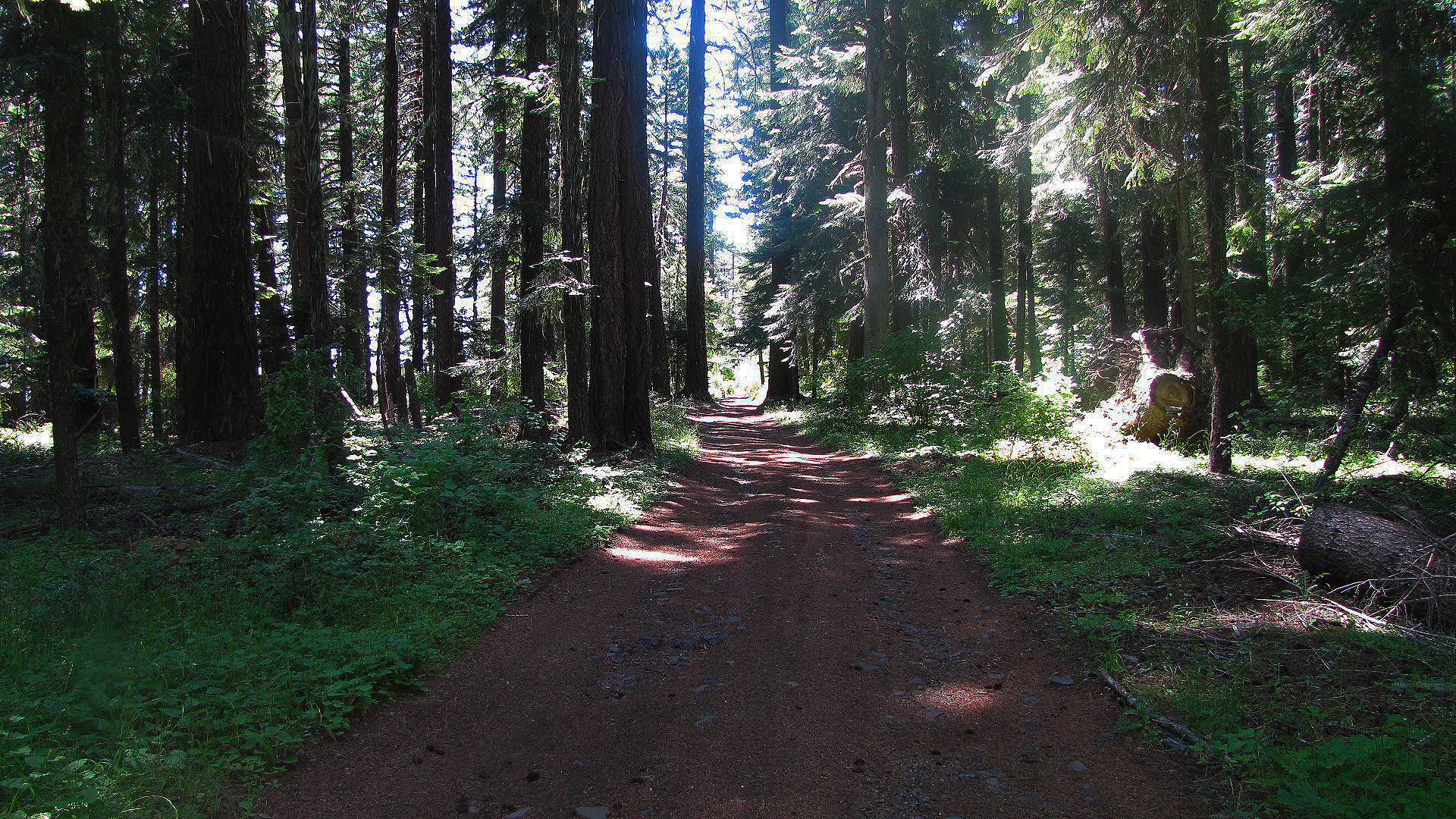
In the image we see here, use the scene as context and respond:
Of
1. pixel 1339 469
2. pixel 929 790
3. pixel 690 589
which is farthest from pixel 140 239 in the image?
pixel 1339 469

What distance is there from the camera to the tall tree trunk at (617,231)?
12312 mm

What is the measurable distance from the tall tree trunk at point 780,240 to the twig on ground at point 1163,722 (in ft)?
68.2

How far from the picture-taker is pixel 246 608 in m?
4.91

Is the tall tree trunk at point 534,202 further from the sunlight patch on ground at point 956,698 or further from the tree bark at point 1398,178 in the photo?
the tree bark at point 1398,178

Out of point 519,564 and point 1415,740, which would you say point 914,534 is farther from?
point 1415,740

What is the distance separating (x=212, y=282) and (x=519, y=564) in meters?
8.70

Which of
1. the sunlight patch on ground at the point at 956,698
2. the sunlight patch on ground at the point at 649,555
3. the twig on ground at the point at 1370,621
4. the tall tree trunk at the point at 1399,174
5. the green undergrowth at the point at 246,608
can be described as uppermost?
the tall tree trunk at the point at 1399,174

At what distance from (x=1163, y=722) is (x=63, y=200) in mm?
9484

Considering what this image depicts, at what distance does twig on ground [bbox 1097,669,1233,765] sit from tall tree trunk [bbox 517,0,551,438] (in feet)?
35.3

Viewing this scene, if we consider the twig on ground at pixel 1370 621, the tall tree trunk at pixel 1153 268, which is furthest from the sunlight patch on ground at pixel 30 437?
the tall tree trunk at pixel 1153 268

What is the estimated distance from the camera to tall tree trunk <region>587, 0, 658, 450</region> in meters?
12.3

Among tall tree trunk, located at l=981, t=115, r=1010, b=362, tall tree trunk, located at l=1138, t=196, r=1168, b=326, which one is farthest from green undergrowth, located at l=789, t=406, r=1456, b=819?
tall tree trunk, located at l=981, t=115, r=1010, b=362

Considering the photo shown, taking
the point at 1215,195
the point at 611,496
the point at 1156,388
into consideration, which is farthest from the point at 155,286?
the point at 1156,388

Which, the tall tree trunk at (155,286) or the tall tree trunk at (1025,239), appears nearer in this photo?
the tall tree trunk at (155,286)
